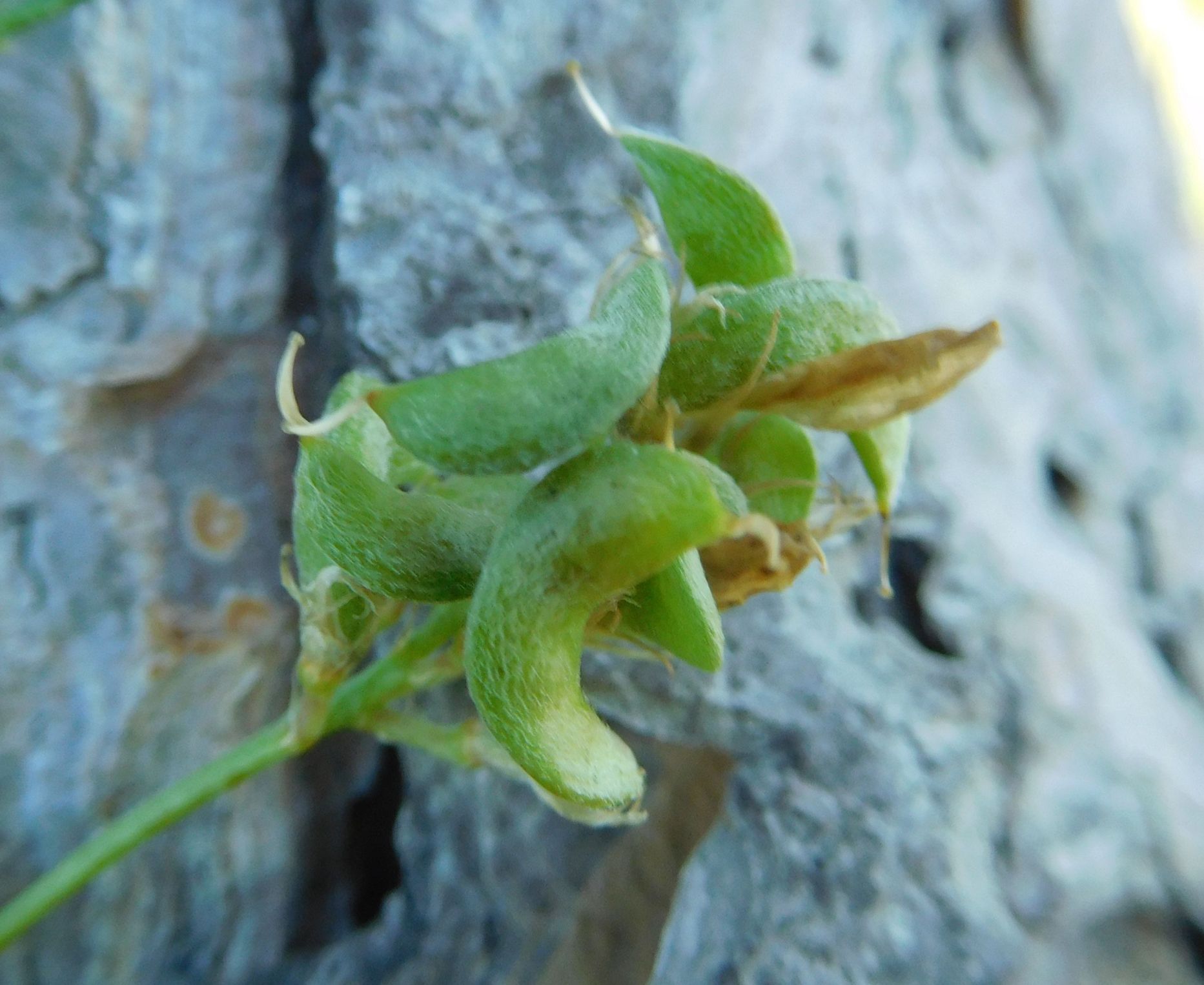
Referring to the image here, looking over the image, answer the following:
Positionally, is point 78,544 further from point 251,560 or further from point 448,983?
point 448,983

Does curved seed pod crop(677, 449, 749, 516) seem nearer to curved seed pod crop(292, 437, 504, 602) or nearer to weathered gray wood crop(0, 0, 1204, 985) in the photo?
curved seed pod crop(292, 437, 504, 602)

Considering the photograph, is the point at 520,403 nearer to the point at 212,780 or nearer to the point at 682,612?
the point at 682,612

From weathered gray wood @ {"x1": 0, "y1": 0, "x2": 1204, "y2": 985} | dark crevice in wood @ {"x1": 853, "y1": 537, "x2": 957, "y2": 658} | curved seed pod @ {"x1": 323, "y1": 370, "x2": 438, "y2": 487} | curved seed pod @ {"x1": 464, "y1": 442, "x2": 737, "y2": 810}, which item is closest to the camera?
curved seed pod @ {"x1": 464, "y1": 442, "x2": 737, "y2": 810}

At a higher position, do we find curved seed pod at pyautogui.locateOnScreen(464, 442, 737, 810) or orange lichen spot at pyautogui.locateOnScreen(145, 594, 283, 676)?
curved seed pod at pyautogui.locateOnScreen(464, 442, 737, 810)

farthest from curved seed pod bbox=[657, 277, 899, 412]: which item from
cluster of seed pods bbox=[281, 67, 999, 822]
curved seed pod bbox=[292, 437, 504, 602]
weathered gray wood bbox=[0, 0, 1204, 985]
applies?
weathered gray wood bbox=[0, 0, 1204, 985]

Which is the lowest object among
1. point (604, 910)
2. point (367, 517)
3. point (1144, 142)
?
point (604, 910)

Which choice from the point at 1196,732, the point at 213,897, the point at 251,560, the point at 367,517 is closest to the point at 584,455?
the point at 367,517

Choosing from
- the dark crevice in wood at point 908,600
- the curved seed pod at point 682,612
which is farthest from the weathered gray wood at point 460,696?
the curved seed pod at point 682,612
